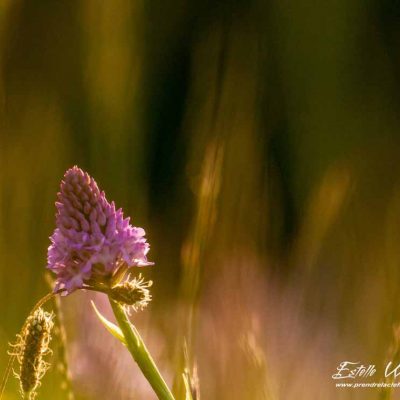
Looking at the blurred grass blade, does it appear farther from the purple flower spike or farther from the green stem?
the purple flower spike

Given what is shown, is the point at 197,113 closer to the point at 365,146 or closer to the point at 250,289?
the point at 365,146

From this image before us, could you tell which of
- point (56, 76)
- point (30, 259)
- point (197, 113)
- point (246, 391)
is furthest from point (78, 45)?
point (246, 391)

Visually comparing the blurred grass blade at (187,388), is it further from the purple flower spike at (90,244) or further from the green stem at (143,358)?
the purple flower spike at (90,244)

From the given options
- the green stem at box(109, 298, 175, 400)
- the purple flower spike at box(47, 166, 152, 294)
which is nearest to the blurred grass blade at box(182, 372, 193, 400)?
the green stem at box(109, 298, 175, 400)

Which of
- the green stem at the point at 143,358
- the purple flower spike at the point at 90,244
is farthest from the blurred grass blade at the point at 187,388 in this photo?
the purple flower spike at the point at 90,244

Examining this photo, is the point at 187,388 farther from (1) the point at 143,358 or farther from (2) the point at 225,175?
(2) the point at 225,175
